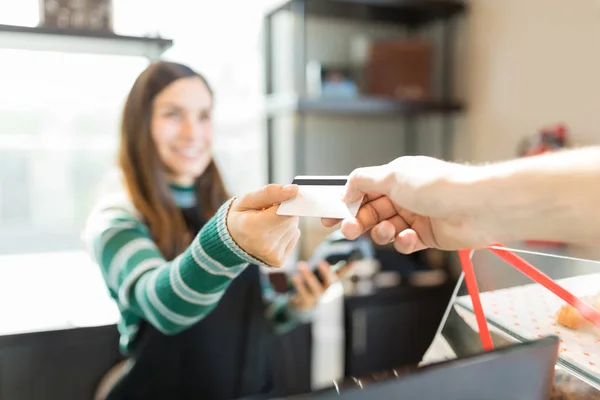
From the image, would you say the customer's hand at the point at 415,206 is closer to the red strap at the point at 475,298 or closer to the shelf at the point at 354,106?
the red strap at the point at 475,298

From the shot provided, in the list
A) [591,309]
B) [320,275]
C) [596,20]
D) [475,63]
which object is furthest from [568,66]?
[591,309]

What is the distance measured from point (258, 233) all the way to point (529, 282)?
30 cm

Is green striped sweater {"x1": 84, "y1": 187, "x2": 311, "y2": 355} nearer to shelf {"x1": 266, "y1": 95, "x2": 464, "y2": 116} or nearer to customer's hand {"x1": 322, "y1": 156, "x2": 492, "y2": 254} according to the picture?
customer's hand {"x1": 322, "y1": 156, "x2": 492, "y2": 254}

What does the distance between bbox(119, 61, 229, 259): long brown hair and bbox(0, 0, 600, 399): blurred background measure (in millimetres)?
27

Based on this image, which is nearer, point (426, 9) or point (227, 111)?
point (227, 111)

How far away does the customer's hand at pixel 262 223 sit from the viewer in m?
0.54

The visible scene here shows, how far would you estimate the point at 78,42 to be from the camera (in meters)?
0.64

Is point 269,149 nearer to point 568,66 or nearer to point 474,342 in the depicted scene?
point 568,66

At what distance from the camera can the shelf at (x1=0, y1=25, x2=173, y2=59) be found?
599 mm

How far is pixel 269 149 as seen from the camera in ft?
4.76

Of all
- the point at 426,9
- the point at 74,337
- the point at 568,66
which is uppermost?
the point at 426,9

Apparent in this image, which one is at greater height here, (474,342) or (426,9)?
(426,9)

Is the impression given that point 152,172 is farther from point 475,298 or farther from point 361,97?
point 361,97

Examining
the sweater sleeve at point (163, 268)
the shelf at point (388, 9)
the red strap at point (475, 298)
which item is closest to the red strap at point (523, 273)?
the red strap at point (475, 298)
